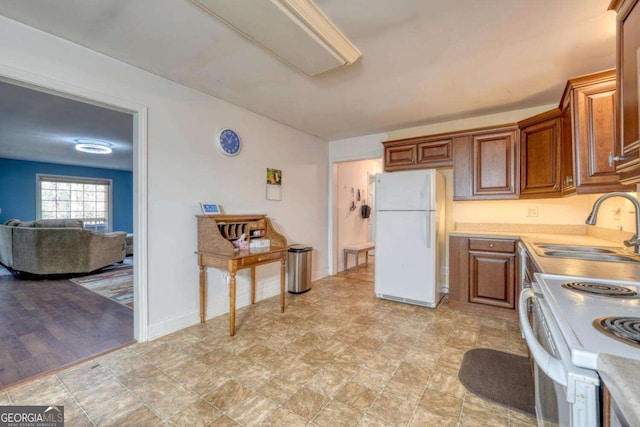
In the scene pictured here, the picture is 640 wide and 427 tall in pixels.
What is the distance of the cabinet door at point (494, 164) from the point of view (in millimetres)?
Answer: 3053

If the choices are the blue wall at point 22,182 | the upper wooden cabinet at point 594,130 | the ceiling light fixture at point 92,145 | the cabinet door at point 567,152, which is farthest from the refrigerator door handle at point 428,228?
the blue wall at point 22,182

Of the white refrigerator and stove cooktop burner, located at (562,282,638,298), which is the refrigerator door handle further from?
Answer: stove cooktop burner, located at (562,282,638,298)

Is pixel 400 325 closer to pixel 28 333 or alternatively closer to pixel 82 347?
pixel 82 347

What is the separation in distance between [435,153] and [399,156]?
1.49ft

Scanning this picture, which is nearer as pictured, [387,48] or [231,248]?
[387,48]

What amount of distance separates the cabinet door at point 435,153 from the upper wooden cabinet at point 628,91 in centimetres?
207

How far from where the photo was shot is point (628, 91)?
1198mm

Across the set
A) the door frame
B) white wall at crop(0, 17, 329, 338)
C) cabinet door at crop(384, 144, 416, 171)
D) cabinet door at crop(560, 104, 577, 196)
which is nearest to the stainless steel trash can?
white wall at crop(0, 17, 329, 338)

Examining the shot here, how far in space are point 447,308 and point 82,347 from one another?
350 cm

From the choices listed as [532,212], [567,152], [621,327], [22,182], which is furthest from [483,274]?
[22,182]

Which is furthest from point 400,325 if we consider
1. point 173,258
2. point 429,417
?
point 173,258

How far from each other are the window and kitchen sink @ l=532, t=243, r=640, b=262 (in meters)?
9.14

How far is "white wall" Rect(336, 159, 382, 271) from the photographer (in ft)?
16.6

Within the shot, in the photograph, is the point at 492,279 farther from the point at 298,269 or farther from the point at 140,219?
the point at 140,219
